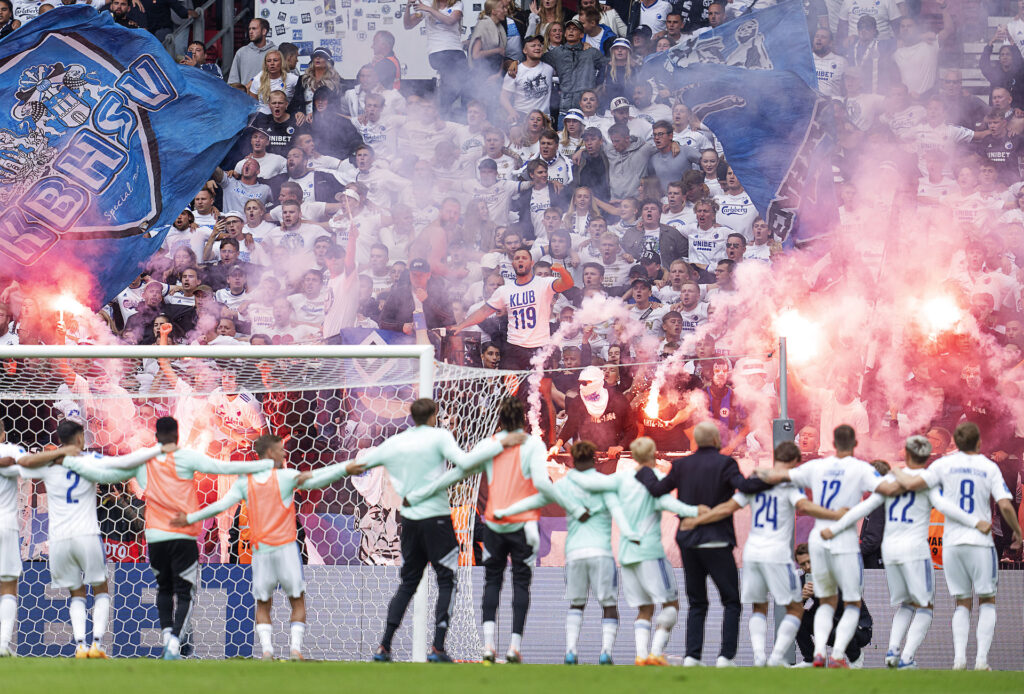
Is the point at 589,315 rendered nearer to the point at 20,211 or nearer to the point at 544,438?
the point at 544,438

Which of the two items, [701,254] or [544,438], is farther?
[701,254]

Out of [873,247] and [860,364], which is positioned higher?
[873,247]

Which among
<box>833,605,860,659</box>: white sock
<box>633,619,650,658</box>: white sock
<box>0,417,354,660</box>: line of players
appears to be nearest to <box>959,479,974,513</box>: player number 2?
<box>833,605,860,659</box>: white sock

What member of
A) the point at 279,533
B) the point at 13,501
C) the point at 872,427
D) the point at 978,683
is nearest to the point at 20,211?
the point at 13,501

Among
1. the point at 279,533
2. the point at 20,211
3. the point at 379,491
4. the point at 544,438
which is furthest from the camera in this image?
the point at 20,211

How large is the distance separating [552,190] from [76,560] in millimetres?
8058

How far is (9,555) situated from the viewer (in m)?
8.31

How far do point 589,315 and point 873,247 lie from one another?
3631 mm

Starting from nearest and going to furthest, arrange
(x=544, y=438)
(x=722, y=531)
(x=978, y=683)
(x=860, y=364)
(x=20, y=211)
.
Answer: (x=978, y=683), (x=722, y=531), (x=544, y=438), (x=860, y=364), (x=20, y=211)

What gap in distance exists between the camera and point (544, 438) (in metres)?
13.2

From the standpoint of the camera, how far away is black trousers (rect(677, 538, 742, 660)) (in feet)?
24.4

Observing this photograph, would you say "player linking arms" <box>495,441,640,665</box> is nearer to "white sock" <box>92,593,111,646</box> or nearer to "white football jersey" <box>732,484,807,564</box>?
"white football jersey" <box>732,484,807,564</box>

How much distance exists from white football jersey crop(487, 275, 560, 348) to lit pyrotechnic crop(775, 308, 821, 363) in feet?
8.65

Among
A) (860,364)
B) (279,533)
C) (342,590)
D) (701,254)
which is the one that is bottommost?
(342,590)
